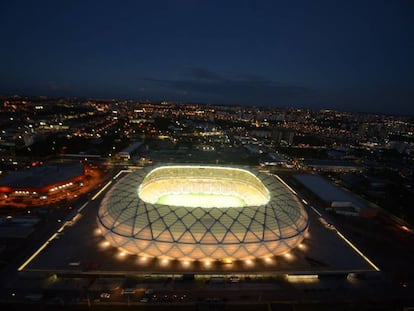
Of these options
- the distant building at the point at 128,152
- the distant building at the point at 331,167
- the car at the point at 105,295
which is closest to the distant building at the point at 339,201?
the distant building at the point at 331,167

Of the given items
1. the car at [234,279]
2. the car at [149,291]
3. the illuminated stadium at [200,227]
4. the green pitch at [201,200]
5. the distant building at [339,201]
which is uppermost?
the illuminated stadium at [200,227]

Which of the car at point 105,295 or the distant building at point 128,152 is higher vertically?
the car at point 105,295

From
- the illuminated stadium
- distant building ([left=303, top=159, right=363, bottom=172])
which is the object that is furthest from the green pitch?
distant building ([left=303, top=159, right=363, bottom=172])

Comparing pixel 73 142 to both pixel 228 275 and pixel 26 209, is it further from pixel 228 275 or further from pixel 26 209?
pixel 228 275

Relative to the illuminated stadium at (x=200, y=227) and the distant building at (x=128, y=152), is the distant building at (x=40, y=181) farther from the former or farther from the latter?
the distant building at (x=128, y=152)

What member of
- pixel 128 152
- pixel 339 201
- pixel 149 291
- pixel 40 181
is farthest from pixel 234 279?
pixel 128 152

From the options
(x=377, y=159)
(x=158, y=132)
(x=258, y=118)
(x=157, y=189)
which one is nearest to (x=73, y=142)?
(x=158, y=132)

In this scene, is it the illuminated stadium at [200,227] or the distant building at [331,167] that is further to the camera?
the distant building at [331,167]

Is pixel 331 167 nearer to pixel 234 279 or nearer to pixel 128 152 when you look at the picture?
pixel 234 279

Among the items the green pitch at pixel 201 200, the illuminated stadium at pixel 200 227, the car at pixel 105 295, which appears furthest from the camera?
the green pitch at pixel 201 200
